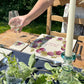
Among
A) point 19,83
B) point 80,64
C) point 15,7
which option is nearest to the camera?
point 19,83

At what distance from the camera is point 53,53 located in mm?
1020

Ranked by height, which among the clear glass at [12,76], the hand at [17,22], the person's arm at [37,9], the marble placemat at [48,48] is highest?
the person's arm at [37,9]

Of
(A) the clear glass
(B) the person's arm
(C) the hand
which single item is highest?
(B) the person's arm

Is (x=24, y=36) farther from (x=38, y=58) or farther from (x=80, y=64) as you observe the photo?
(x=80, y=64)

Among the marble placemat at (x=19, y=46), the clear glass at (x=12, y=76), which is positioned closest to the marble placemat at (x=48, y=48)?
the marble placemat at (x=19, y=46)

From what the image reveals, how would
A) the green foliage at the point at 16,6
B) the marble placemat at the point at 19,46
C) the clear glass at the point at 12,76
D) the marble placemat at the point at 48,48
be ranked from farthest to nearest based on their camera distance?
the green foliage at the point at 16,6 → the marble placemat at the point at 19,46 → the marble placemat at the point at 48,48 → the clear glass at the point at 12,76

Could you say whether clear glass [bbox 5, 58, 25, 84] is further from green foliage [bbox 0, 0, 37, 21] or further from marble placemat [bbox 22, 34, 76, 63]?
green foliage [bbox 0, 0, 37, 21]

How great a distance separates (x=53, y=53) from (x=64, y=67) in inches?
17.7

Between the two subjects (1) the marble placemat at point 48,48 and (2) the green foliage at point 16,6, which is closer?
(1) the marble placemat at point 48,48

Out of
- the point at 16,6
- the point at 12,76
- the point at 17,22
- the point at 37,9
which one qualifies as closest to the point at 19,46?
the point at 17,22

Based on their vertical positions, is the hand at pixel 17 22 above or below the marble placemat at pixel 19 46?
above

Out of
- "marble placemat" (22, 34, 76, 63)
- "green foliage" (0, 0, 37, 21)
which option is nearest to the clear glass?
"marble placemat" (22, 34, 76, 63)

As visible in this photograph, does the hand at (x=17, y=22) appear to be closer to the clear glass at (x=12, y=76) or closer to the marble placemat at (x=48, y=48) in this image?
the marble placemat at (x=48, y=48)

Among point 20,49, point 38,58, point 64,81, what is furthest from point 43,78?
point 20,49
